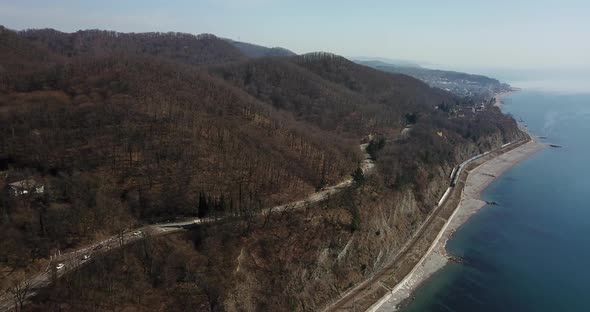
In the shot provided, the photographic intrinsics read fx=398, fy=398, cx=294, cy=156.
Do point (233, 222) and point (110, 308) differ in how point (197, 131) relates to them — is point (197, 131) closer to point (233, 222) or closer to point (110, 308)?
point (233, 222)

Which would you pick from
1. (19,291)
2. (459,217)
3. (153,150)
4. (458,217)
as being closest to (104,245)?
(19,291)

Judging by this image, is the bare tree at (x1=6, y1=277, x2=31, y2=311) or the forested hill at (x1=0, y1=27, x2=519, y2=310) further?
the forested hill at (x1=0, y1=27, x2=519, y2=310)

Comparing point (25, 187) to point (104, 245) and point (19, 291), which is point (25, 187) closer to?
point (104, 245)

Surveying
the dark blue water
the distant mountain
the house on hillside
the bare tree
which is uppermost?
the distant mountain

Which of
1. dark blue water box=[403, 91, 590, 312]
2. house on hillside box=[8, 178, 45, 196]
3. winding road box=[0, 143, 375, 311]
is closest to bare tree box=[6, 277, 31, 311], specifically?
winding road box=[0, 143, 375, 311]

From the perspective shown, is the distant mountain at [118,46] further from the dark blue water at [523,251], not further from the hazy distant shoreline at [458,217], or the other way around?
the dark blue water at [523,251]

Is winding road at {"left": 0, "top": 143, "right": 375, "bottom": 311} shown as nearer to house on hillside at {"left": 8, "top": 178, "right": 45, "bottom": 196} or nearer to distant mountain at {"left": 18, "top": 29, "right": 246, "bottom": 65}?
house on hillside at {"left": 8, "top": 178, "right": 45, "bottom": 196}
